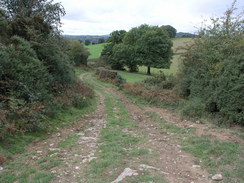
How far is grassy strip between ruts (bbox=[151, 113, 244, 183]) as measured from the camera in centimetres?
482

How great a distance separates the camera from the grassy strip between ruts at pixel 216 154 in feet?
15.8

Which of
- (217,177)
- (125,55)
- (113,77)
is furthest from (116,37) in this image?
(217,177)

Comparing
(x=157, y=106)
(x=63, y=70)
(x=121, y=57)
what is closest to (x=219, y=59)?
(x=157, y=106)

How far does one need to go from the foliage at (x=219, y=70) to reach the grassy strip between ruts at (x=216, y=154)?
3220 mm

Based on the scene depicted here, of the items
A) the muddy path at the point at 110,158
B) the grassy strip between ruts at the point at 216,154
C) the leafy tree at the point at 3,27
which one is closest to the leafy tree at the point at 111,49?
the leafy tree at the point at 3,27

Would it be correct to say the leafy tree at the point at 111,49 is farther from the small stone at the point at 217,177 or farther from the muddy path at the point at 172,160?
the small stone at the point at 217,177

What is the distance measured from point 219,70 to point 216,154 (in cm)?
709

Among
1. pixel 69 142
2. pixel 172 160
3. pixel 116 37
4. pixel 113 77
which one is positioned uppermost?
pixel 116 37

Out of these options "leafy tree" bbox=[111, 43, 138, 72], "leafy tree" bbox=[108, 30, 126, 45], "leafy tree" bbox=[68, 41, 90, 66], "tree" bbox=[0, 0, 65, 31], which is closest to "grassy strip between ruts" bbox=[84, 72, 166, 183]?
"tree" bbox=[0, 0, 65, 31]

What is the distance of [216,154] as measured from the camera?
5875 mm

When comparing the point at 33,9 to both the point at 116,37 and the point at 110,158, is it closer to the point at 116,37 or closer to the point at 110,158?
the point at 110,158

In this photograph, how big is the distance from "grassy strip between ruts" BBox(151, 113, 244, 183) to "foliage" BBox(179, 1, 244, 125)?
3.22 meters

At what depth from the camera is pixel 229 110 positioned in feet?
31.5

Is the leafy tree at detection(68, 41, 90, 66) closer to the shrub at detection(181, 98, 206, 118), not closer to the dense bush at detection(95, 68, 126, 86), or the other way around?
the dense bush at detection(95, 68, 126, 86)
